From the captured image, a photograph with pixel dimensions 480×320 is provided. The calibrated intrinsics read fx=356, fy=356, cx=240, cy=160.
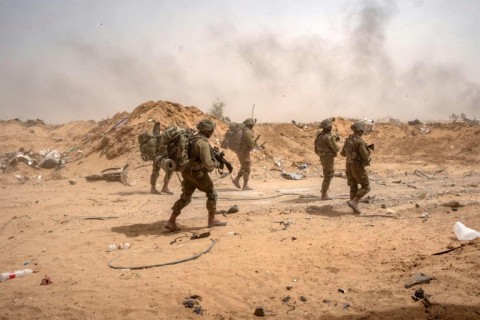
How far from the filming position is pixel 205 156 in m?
6.08

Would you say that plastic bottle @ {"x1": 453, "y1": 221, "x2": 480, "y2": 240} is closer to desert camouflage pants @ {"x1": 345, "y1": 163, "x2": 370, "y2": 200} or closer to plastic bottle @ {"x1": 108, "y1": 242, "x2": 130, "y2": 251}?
desert camouflage pants @ {"x1": 345, "y1": 163, "x2": 370, "y2": 200}

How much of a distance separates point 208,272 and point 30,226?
15.0ft

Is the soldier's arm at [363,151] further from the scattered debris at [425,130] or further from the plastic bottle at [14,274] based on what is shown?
the scattered debris at [425,130]

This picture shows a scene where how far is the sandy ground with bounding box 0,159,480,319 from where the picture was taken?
368 centimetres

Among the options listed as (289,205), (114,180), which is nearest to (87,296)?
(289,205)

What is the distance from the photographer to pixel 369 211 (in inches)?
290

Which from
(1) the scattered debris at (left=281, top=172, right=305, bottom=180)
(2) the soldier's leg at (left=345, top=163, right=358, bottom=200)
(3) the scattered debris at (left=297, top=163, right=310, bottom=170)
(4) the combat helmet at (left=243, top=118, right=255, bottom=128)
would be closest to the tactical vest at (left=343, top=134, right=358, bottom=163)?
(2) the soldier's leg at (left=345, top=163, right=358, bottom=200)

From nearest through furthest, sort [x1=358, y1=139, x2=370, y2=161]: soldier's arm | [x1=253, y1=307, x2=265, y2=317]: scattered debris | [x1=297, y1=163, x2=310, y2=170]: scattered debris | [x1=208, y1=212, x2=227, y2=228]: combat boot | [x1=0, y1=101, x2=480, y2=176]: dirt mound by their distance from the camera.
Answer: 1. [x1=253, y1=307, x2=265, y2=317]: scattered debris
2. [x1=208, y1=212, x2=227, y2=228]: combat boot
3. [x1=358, y1=139, x2=370, y2=161]: soldier's arm
4. [x1=0, y1=101, x2=480, y2=176]: dirt mound
5. [x1=297, y1=163, x2=310, y2=170]: scattered debris

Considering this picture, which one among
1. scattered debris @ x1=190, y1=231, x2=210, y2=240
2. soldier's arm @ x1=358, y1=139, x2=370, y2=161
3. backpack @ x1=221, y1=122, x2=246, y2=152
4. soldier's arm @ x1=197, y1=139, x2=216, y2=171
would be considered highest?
backpack @ x1=221, y1=122, x2=246, y2=152

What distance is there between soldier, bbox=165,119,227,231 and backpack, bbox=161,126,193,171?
12 centimetres

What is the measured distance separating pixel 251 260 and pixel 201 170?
6.40 ft

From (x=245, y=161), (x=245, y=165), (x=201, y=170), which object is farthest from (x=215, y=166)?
(x=245, y=165)

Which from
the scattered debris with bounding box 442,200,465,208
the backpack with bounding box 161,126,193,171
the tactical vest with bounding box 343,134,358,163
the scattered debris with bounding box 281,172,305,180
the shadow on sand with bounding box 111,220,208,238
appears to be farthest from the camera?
the scattered debris with bounding box 281,172,305,180

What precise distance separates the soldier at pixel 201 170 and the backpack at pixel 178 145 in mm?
117
